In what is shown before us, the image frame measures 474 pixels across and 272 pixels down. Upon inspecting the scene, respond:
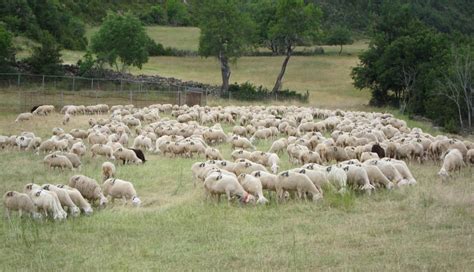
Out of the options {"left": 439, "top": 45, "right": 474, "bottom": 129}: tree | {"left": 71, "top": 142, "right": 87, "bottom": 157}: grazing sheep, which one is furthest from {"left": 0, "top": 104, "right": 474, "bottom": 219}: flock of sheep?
{"left": 439, "top": 45, "right": 474, "bottom": 129}: tree

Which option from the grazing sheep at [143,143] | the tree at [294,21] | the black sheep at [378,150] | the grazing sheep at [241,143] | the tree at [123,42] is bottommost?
the grazing sheep at [143,143]

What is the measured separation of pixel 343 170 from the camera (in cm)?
1586

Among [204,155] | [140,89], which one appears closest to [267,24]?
[140,89]

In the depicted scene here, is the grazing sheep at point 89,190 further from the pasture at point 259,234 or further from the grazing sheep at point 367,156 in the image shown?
the grazing sheep at point 367,156

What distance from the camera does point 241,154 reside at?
2005 centimetres

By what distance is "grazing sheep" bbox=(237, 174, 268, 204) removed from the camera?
48.5 feet

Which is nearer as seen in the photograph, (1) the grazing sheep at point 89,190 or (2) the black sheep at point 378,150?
(1) the grazing sheep at point 89,190

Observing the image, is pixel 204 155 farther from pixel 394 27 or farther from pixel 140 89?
pixel 394 27

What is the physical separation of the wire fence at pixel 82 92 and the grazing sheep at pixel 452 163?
84.9 feet

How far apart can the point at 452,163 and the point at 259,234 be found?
8.62m

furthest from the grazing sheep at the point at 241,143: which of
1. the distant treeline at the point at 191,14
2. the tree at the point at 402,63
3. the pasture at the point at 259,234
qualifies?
the distant treeline at the point at 191,14

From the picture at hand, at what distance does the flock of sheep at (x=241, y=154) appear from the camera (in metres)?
14.8

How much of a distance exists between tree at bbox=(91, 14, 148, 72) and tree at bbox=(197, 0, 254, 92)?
6198 mm

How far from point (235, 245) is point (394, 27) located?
164 feet
